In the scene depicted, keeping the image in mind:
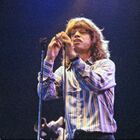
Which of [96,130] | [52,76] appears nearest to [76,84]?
[52,76]

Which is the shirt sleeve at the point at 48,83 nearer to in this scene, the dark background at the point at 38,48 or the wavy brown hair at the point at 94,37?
the wavy brown hair at the point at 94,37

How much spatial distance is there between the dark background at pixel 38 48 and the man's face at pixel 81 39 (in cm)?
147

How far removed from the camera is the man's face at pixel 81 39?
8.97ft

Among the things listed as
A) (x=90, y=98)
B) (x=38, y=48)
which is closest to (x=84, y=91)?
(x=90, y=98)

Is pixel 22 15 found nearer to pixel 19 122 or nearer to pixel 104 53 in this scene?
pixel 19 122

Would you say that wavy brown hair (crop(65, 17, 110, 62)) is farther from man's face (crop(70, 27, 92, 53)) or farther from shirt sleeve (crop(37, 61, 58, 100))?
shirt sleeve (crop(37, 61, 58, 100))

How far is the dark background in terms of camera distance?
4258 millimetres

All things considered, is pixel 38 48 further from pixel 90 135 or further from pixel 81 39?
pixel 90 135

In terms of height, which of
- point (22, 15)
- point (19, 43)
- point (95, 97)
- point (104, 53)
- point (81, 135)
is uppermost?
point (22, 15)

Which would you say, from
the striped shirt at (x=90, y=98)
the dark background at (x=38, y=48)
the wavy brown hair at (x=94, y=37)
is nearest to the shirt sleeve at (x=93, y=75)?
the striped shirt at (x=90, y=98)

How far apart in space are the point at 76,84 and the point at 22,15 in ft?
6.15

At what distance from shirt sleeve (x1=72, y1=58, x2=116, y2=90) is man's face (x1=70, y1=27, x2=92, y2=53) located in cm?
21

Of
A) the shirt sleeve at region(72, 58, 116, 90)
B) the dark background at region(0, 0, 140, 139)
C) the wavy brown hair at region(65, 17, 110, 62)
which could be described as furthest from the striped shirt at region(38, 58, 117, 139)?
the dark background at region(0, 0, 140, 139)

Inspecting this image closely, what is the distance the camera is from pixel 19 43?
4.32m
